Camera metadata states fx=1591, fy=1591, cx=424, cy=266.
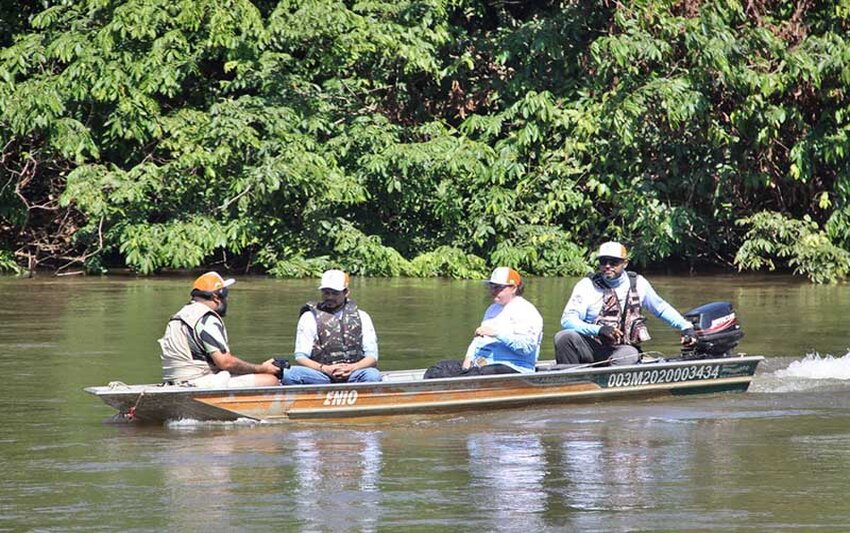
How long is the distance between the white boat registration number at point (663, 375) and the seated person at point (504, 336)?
85 centimetres

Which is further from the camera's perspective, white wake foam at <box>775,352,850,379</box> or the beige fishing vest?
white wake foam at <box>775,352,850,379</box>

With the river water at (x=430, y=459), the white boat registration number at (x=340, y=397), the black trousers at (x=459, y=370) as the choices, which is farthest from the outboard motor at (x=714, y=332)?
the white boat registration number at (x=340, y=397)

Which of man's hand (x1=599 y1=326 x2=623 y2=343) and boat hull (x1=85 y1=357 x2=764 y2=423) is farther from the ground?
man's hand (x1=599 y1=326 x2=623 y2=343)

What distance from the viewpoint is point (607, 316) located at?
1424cm

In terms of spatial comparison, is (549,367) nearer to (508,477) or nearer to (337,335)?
(337,335)

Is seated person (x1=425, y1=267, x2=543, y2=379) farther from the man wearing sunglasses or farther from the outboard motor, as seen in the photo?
the outboard motor

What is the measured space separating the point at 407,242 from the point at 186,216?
3.77 metres

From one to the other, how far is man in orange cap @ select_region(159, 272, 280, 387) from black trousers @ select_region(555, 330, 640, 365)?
3233 mm

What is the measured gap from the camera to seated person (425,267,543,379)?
1319 centimetres

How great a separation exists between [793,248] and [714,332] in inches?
456

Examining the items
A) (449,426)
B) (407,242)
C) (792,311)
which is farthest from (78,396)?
(407,242)

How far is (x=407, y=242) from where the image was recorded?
88.6 ft

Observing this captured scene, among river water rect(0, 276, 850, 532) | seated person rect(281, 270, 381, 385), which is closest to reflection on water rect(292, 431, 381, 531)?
river water rect(0, 276, 850, 532)

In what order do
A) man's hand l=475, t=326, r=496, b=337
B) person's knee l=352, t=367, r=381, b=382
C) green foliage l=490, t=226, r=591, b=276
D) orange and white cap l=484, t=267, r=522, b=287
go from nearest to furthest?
1. person's knee l=352, t=367, r=381, b=382
2. orange and white cap l=484, t=267, r=522, b=287
3. man's hand l=475, t=326, r=496, b=337
4. green foliage l=490, t=226, r=591, b=276
